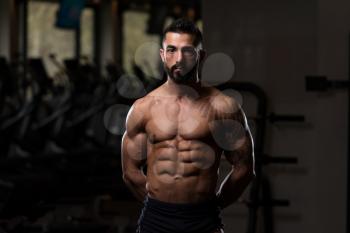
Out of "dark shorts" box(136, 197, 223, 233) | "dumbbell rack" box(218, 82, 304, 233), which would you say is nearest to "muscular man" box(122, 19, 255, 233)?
"dark shorts" box(136, 197, 223, 233)

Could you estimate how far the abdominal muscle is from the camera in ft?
5.04

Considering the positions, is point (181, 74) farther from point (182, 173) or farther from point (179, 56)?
point (182, 173)

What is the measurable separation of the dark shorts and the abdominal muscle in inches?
0.5

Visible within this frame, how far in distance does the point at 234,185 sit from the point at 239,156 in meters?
0.06

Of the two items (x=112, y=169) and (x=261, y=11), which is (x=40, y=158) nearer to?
(x=112, y=169)

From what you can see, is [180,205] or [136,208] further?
[136,208]

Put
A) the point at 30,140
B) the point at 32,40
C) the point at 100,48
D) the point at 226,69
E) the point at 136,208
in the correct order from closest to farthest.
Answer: the point at 226,69 < the point at 136,208 < the point at 30,140 < the point at 32,40 < the point at 100,48

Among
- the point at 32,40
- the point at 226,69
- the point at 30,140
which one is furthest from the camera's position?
the point at 32,40

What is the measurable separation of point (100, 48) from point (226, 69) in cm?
972

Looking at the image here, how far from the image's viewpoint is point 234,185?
1.53 meters

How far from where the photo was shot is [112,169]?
7164 millimetres

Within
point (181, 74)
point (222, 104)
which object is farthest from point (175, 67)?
point (222, 104)

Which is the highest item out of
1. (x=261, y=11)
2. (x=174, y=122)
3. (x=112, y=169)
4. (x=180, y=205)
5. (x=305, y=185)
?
(x=261, y=11)

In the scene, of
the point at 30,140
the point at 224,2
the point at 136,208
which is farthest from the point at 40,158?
the point at 224,2
